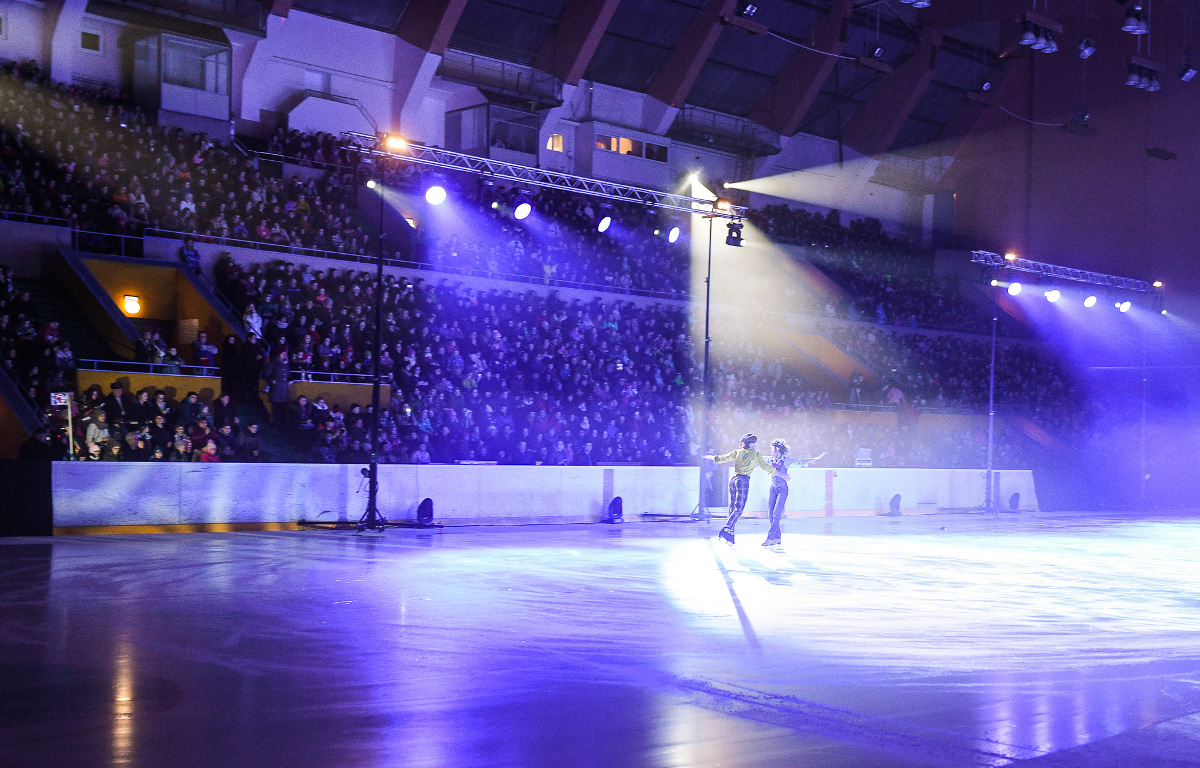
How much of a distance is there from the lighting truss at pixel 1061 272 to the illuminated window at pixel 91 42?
1053 inches

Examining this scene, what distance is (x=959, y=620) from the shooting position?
1064cm

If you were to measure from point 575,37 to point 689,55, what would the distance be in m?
4.82

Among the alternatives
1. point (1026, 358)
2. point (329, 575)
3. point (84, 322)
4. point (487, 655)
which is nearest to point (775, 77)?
point (1026, 358)

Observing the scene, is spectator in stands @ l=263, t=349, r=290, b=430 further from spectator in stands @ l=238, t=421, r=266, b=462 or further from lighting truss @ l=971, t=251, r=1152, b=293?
lighting truss @ l=971, t=251, r=1152, b=293

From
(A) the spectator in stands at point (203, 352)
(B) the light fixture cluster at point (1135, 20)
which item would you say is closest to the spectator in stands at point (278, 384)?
(A) the spectator in stands at point (203, 352)

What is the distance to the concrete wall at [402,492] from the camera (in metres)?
18.6

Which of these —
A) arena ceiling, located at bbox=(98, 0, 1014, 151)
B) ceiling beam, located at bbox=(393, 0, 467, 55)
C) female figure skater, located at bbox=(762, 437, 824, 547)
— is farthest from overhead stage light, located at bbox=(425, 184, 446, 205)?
female figure skater, located at bbox=(762, 437, 824, 547)

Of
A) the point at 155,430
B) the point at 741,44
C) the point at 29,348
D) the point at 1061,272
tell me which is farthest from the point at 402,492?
the point at 1061,272

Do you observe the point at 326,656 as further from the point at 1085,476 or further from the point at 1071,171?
the point at 1071,171

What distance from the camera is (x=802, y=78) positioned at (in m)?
42.2

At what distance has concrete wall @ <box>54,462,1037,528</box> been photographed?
1862 cm

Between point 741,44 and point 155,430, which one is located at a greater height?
point 741,44

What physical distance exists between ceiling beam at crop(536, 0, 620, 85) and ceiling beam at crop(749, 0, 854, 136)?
349 inches

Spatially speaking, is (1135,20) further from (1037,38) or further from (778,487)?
(778,487)
